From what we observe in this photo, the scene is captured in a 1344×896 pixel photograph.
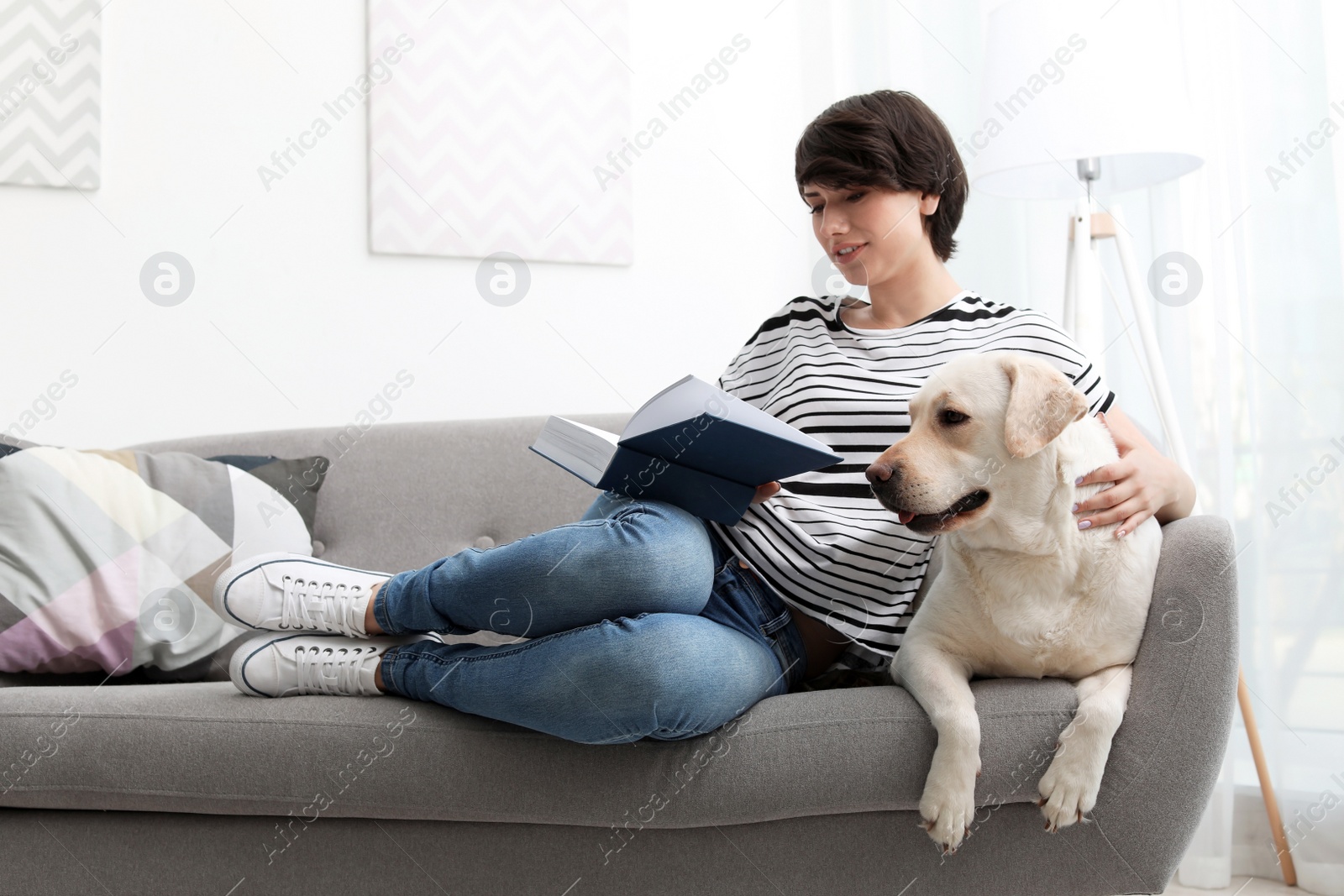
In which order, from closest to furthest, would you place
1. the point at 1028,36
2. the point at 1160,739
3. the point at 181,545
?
the point at 1160,739 → the point at 181,545 → the point at 1028,36

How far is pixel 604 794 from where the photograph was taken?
1188mm

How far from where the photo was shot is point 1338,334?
185cm

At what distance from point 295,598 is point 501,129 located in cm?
166

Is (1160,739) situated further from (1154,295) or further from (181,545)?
(181,545)

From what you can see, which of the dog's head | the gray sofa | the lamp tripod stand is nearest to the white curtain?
the lamp tripod stand

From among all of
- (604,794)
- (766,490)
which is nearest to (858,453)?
(766,490)

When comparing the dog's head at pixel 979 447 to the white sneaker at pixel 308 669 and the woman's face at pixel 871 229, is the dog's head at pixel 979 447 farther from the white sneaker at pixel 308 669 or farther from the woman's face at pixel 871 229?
the white sneaker at pixel 308 669

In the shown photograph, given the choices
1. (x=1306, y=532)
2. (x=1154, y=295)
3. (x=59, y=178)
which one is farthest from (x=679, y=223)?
(x=1306, y=532)

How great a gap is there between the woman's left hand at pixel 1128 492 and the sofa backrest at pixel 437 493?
1.00 metres

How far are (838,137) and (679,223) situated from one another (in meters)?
1.31

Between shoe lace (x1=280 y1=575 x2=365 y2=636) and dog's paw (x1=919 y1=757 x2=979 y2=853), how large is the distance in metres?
0.81

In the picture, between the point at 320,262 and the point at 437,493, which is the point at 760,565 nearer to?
the point at 437,493

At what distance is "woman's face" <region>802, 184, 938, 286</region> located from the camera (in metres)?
1.53

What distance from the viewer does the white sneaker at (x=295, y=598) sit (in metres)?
1.32
